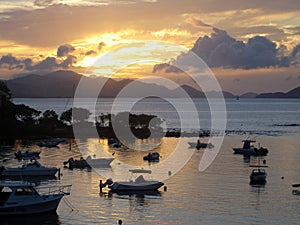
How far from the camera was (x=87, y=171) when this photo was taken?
7075cm

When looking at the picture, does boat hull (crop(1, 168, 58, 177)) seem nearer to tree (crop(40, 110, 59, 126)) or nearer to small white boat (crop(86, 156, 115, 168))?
small white boat (crop(86, 156, 115, 168))

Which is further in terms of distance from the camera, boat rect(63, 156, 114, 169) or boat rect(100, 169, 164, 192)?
boat rect(63, 156, 114, 169)

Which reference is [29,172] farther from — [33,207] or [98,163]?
[33,207]

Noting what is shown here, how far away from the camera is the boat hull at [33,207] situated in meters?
43.6

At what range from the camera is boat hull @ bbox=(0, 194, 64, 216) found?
43.6 metres

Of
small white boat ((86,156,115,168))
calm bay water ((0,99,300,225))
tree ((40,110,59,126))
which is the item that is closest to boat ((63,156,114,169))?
small white boat ((86,156,115,168))

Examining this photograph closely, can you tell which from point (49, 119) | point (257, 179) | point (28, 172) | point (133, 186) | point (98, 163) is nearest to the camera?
point (133, 186)

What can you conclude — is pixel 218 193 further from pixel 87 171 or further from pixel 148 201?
pixel 87 171

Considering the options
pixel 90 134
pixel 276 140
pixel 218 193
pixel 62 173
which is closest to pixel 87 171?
pixel 62 173

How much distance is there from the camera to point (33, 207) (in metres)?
44.3

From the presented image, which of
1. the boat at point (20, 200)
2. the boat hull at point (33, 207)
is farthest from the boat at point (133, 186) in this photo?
the boat at point (20, 200)

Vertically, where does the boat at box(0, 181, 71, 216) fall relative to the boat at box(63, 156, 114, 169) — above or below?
below

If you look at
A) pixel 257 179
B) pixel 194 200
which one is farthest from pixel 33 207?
pixel 257 179

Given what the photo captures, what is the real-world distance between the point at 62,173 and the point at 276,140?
71.8 m
